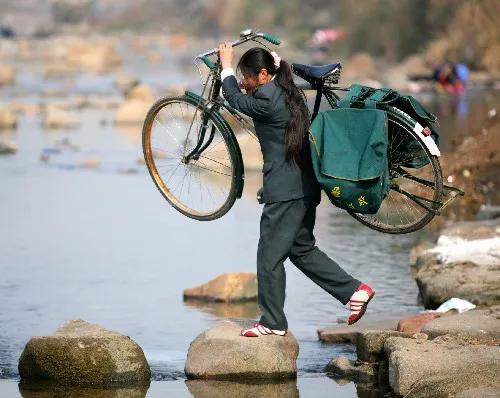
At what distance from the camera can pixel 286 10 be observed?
97.0 metres

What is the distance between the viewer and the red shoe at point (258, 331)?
9.73 meters

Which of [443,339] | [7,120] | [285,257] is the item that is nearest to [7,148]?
[7,120]

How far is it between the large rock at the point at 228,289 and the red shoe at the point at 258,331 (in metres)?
3.17

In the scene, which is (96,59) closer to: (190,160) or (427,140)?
(190,160)

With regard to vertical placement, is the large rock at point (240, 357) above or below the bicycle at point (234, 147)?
below

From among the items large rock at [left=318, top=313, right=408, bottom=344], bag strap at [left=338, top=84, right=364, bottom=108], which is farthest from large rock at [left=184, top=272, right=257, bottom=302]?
bag strap at [left=338, top=84, right=364, bottom=108]

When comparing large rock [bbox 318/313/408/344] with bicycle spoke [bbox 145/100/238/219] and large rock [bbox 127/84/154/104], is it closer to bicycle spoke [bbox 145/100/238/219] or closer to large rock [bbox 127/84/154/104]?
bicycle spoke [bbox 145/100/238/219]

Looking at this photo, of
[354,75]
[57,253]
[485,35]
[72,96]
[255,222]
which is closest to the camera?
[57,253]

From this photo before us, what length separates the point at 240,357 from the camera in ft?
31.7

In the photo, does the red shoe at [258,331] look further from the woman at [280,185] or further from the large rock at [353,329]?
the large rock at [353,329]

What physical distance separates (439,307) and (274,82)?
282cm

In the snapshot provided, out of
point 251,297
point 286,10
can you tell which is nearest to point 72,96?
point 251,297

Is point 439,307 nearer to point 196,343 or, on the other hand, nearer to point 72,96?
point 196,343

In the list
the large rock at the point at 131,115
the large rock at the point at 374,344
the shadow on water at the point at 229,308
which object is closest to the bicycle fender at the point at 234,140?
the large rock at the point at 374,344
